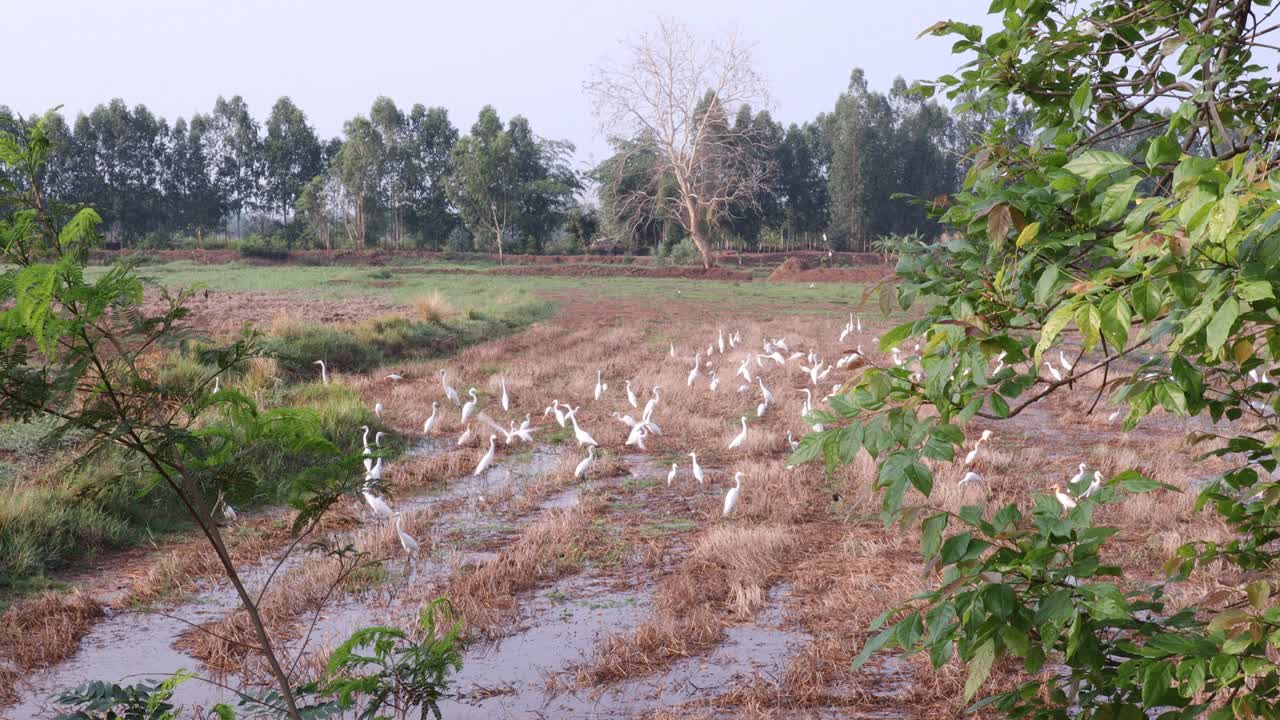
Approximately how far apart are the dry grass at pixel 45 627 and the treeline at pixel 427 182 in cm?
4481

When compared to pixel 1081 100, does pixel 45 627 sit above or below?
below

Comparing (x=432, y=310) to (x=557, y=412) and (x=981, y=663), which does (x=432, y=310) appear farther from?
(x=981, y=663)

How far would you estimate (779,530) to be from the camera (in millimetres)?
7941

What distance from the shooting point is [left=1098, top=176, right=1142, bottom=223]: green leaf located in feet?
5.66

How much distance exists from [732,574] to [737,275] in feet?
127

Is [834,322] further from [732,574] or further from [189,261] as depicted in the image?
[189,261]

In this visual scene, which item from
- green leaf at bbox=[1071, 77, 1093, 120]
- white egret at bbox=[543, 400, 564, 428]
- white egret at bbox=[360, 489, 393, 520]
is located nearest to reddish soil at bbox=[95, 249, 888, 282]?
white egret at bbox=[543, 400, 564, 428]

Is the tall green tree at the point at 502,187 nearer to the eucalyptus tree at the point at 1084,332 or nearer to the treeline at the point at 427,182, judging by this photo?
the treeline at the point at 427,182

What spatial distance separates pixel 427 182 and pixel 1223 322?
6364cm

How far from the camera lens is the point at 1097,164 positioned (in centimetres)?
173

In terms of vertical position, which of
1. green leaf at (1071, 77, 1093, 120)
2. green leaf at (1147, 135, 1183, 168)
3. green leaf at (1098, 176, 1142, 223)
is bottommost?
green leaf at (1098, 176, 1142, 223)

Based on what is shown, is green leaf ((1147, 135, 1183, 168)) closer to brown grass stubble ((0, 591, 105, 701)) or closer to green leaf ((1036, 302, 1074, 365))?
green leaf ((1036, 302, 1074, 365))

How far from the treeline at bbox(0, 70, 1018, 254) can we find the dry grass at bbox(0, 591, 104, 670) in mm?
44808

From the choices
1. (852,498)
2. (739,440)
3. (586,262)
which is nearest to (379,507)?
(852,498)
